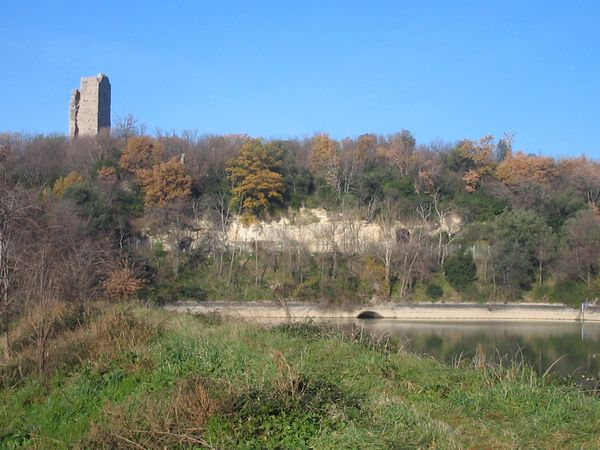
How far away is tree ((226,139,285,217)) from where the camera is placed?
121 ft

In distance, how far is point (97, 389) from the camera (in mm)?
6395

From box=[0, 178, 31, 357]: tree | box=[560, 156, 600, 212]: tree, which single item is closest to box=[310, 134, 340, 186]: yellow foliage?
box=[560, 156, 600, 212]: tree

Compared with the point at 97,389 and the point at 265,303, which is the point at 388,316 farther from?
the point at 97,389

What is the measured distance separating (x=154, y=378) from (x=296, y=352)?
6.68 ft

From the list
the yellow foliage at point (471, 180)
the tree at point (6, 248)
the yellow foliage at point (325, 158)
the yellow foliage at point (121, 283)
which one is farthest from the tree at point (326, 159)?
the tree at point (6, 248)

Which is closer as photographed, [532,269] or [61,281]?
[61,281]

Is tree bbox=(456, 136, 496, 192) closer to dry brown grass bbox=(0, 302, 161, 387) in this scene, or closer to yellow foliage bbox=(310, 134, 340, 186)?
yellow foliage bbox=(310, 134, 340, 186)

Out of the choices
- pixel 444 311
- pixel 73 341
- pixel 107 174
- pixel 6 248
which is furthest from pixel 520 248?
pixel 73 341

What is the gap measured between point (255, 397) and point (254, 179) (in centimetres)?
3204

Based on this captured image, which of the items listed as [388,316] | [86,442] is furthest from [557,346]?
[86,442]

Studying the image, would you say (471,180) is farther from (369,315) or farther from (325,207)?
(369,315)

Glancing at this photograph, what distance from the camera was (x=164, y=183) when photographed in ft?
117

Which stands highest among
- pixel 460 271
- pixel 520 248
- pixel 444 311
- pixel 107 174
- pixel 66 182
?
pixel 107 174

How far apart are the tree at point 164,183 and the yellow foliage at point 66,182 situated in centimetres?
327
